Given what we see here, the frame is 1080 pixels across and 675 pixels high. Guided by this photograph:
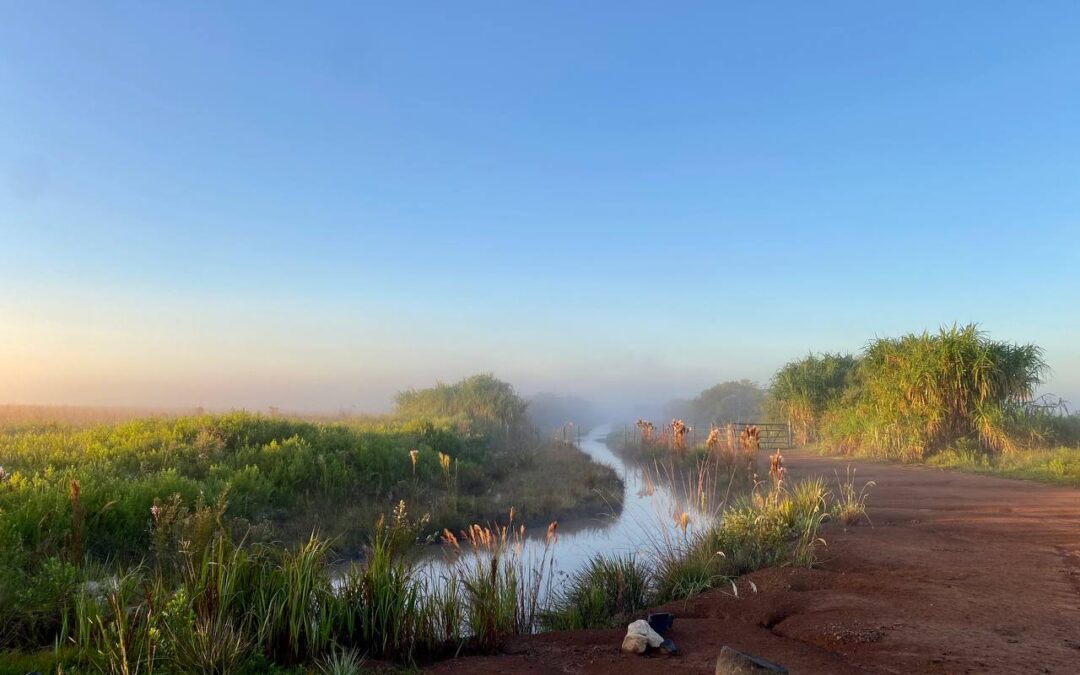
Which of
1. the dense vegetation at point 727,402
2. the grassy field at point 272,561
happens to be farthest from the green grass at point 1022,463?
the dense vegetation at point 727,402

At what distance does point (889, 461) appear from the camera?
21.0 m

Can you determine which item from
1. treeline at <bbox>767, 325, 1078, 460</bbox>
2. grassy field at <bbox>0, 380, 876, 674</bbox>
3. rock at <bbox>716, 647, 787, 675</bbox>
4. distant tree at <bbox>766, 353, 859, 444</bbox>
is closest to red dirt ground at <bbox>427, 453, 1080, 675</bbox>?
grassy field at <bbox>0, 380, 876, 674</bbox>

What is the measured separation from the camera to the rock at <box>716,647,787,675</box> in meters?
3.35

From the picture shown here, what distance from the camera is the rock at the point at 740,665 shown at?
3.35 m

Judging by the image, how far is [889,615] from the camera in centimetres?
504

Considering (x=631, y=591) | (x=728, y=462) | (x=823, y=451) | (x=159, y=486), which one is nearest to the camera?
(x=631, y=591)

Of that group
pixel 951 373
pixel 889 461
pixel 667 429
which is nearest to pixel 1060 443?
pixel 951 373

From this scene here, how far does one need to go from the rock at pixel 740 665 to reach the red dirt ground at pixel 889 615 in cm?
69

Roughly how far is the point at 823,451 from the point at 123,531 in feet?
80.8

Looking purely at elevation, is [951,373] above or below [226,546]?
above

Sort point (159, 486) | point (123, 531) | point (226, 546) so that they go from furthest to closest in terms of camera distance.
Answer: point (159, 486) < point (123, 531) < point (226, 546)

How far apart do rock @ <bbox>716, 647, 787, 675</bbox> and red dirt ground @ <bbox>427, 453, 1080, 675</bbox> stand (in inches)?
27.0

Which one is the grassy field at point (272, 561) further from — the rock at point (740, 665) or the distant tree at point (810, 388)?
the distant tree at point (810, 388)

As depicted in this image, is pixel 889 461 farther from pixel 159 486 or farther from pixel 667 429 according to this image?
pixel 159 486
